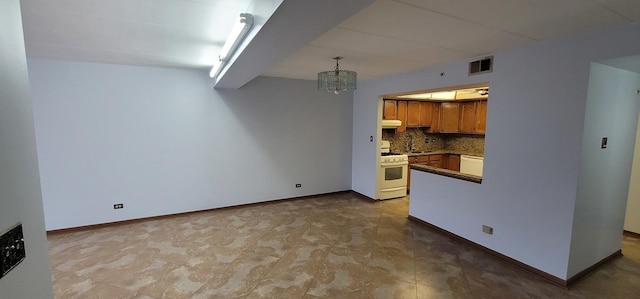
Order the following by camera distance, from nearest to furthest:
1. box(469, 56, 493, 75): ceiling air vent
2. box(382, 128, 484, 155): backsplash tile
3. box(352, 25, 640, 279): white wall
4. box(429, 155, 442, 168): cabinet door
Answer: box(352, 25, 640, 279): white wall < box(469, 56, 493, 75): ceiling air vent < box(429, 155, 442, 168): cabinet door < box(382, 128, 484, 155): backsplash tile

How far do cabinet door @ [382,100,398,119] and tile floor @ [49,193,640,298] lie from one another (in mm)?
2280

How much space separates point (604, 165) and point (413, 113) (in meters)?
3.47

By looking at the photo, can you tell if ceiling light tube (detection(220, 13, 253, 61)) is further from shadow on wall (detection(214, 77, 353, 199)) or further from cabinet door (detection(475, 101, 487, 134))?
cabinet door (detection(475, 101, 487, 134))

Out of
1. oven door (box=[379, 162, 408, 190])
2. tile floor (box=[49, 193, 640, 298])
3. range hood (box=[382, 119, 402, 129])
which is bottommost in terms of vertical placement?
tile floor (box=[49, 193, 640, 298])

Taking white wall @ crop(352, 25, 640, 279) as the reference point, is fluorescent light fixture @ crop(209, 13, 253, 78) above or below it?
above

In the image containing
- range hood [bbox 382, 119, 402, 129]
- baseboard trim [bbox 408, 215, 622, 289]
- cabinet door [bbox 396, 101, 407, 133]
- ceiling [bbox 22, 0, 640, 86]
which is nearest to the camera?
ceiling [bbox 22, 0, 640, 86]

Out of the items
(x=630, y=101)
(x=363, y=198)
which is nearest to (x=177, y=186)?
(x=363, y=198)

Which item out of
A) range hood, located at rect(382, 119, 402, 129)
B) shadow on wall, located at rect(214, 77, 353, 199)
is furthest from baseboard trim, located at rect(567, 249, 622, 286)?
shadow on wall, located at rect(214, 77, 353, 199)

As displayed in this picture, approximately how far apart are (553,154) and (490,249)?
1.31m

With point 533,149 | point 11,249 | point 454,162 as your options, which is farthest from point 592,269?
point 11,249

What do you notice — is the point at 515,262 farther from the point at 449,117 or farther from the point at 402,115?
the point at 449,117

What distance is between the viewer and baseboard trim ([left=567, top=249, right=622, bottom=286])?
8.58 ft

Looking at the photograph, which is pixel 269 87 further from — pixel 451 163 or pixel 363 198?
pixel 451 163

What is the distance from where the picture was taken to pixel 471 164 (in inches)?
214
